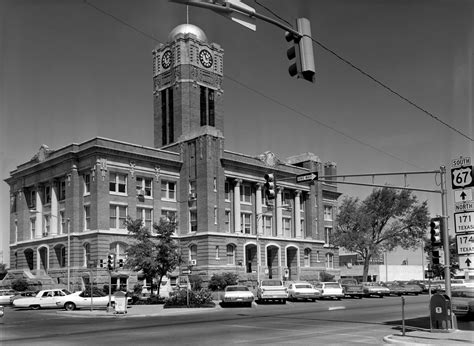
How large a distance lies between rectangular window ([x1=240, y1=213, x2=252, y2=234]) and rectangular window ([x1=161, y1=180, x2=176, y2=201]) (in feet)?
27.5

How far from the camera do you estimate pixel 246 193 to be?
69562 mm

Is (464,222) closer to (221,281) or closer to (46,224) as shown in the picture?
(221,281)

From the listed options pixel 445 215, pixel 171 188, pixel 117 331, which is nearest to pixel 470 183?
pixel 445 215

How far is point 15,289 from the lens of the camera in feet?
187

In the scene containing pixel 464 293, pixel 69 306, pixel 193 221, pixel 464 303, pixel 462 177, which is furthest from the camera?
pixel 193 221

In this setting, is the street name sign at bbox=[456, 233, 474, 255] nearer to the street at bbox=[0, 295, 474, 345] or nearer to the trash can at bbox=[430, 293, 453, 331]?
the trash can at bbox=[430, 293, 453, 331]

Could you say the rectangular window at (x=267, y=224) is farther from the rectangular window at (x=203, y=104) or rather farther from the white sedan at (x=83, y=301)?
the white sedan at (x=83, y=301)

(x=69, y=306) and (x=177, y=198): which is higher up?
(x=177, y=198)

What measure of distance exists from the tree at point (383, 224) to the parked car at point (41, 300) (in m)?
37.8

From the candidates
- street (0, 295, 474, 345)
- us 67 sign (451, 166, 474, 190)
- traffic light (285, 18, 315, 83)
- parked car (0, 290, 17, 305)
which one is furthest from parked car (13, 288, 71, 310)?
traffic light (285, 18, 315, 83)

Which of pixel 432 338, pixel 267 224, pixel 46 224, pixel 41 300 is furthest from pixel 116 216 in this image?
pixel 432 338

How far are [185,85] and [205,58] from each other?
528 cm

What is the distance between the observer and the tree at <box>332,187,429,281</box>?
69.0 metres

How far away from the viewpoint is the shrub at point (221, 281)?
56844 mm
